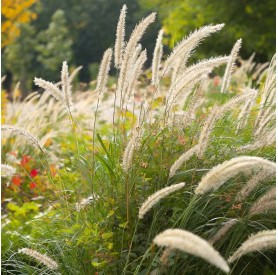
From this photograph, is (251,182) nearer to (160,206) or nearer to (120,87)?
(160,206)

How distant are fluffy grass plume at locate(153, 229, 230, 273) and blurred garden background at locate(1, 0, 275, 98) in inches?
526

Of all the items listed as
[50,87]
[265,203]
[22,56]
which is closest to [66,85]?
[50,87]

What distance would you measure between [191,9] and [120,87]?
498 inches

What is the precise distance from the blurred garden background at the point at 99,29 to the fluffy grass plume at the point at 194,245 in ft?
43.8

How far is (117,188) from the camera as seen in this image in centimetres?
319

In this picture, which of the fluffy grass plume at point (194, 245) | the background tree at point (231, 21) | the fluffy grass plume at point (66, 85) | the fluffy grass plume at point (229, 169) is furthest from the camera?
the background tree at point (231, 21)

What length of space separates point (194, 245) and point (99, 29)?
122ft

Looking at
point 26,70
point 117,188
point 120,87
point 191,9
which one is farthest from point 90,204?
point 26,70

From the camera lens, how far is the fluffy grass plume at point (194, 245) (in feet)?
Answer: 5.83

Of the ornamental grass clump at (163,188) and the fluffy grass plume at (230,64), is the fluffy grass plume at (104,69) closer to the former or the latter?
the ornamental grass clump at (163,188)

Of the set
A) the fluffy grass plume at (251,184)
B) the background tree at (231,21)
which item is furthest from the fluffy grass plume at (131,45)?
the background tree at (231,21)

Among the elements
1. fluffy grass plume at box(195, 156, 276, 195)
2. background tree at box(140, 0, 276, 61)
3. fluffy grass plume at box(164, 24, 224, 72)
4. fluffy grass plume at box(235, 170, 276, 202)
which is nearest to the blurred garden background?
background tree at box(140, 0, 276, 61)

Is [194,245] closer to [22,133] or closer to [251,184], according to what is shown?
[251,184]

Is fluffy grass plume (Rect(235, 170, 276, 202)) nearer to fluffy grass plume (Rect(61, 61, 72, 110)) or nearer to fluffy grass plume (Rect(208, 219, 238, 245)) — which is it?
fluffy grass plume (Rect(208, 219, 238, 245))
